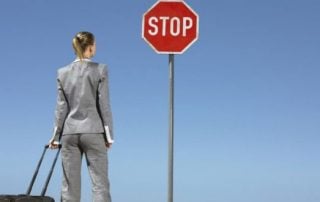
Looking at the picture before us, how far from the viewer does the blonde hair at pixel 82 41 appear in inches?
262

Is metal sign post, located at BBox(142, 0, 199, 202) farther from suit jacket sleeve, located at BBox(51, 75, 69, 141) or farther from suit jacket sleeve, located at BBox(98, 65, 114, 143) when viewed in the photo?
suit jacket sleeve, located at BBox(51, 75, 69, 141)

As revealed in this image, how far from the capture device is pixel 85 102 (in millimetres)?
6613

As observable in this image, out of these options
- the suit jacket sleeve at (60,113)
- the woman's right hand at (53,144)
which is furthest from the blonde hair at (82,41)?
the woman's right hand at (53,144)

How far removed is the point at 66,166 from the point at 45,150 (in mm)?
542

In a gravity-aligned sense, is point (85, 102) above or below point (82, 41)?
below

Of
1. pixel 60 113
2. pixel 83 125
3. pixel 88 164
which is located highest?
pixel 60 113

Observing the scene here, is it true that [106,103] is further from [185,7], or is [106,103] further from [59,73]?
[185,7]

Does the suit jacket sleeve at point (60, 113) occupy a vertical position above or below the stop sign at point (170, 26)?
below

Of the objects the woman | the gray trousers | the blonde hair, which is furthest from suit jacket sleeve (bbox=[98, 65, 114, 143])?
the blonde hair

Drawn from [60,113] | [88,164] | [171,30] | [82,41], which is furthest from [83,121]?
[171,30]

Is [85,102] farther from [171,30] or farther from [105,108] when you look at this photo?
[171,30]

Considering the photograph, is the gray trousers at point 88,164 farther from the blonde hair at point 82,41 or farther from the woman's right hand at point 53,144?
the blonde hair at point 82,41

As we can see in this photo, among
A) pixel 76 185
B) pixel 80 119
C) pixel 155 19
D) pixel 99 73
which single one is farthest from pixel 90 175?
pixel 155 19

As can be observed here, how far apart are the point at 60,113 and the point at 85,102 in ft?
1.27
